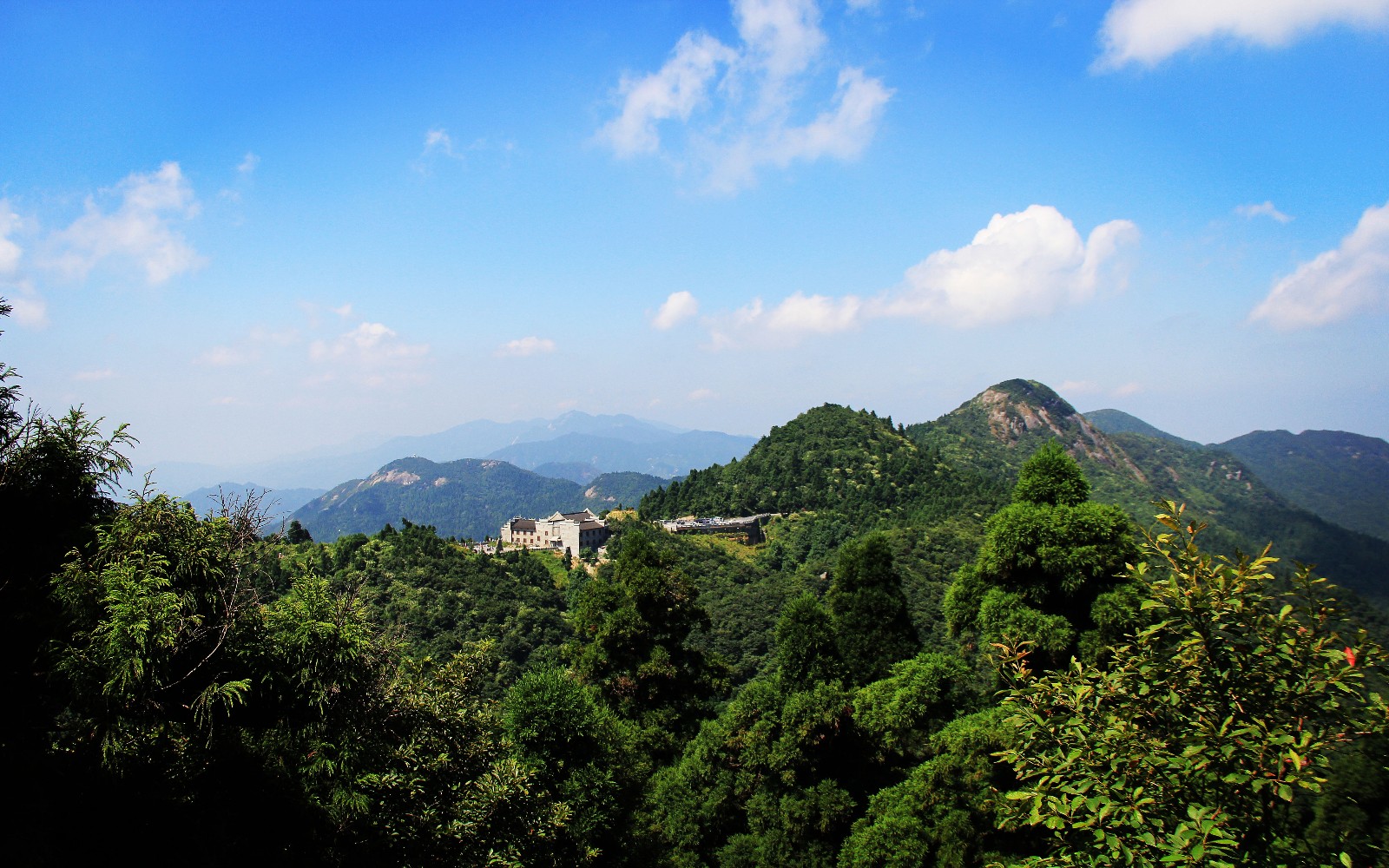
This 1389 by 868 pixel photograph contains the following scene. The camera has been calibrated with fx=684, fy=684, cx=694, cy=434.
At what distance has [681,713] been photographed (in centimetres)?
1656

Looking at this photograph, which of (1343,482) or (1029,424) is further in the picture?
(1343,482)

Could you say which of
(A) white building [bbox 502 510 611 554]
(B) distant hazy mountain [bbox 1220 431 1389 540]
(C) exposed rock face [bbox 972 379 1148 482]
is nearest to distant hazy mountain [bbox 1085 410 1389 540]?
(B) distant hazy mountain [bbox 1220 431 1389 540]

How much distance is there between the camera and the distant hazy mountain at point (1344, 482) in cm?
13725

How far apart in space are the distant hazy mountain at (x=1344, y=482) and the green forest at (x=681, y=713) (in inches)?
6009


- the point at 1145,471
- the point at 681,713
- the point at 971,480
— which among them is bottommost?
the point at 681,713

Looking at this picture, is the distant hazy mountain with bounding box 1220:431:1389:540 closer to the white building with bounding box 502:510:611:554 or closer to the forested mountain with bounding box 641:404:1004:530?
the forested mountain with bounding box 641:404:1004:530

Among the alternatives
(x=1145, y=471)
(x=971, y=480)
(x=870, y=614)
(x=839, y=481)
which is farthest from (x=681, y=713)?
(x=1145, y=471)

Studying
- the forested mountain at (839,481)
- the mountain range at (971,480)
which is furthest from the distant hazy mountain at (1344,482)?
the forested mountain at (839,481)

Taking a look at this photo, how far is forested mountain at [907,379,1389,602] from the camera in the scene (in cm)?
8531

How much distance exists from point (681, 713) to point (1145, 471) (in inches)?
5721

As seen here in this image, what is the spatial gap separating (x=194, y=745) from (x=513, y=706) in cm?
528

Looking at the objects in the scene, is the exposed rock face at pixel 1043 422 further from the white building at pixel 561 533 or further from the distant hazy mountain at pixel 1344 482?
the white building at pixel 561 533

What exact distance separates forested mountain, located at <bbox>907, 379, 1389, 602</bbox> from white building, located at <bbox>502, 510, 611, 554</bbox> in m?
57.7

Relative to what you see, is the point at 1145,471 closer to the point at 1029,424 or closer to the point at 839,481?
the point at 1029,424
